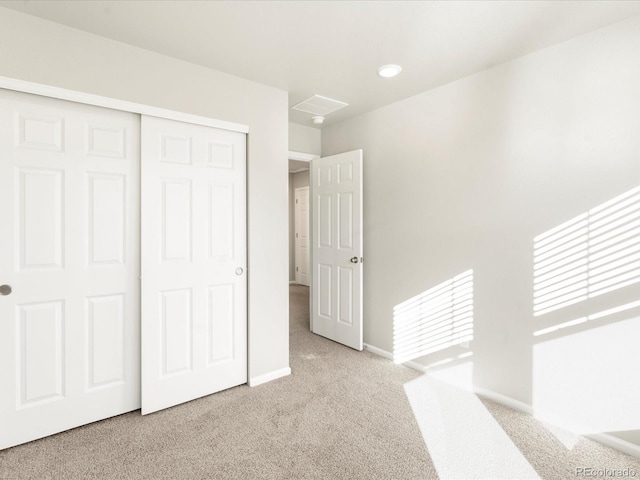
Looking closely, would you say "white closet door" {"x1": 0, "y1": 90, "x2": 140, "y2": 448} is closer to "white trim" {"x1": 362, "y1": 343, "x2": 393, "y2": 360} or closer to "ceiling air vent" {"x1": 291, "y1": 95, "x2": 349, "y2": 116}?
"ceiling air vent" {"x1": 291, "y1": 95, "x2": 349, "y2": 116}

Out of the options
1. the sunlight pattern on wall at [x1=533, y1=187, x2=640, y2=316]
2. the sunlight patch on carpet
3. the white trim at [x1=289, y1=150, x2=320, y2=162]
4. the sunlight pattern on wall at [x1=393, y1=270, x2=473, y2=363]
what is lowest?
the sunlight patch on carpet

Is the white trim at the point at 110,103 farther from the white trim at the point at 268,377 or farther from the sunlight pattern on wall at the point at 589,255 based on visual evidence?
the sunlight pattern on wall at the point at 589,255

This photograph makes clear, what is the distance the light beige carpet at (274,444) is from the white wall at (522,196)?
1.09 feet

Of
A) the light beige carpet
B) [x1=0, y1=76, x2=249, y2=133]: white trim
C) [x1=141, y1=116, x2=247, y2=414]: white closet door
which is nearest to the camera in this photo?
the light beige carpet

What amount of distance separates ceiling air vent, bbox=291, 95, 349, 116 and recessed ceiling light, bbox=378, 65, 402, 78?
27.4 inches

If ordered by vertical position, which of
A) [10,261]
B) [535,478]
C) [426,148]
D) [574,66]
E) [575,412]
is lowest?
[535,478]

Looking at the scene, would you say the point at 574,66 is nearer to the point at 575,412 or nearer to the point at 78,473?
the point at 575,412

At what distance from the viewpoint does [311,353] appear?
11.6 feet

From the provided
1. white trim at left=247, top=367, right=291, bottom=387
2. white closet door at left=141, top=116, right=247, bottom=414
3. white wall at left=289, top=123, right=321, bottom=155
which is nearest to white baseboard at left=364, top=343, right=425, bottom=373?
white trim at left=247, top=367, right=291, bottom=387

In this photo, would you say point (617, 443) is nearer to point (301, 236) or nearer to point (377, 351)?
point (377, 351)

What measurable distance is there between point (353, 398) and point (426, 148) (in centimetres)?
222

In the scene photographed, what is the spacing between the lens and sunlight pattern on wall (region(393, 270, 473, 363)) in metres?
2.81

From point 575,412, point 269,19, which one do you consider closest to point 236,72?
point 269,19

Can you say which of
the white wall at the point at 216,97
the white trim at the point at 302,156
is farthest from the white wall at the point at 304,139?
the white wall at the point at 216,97
